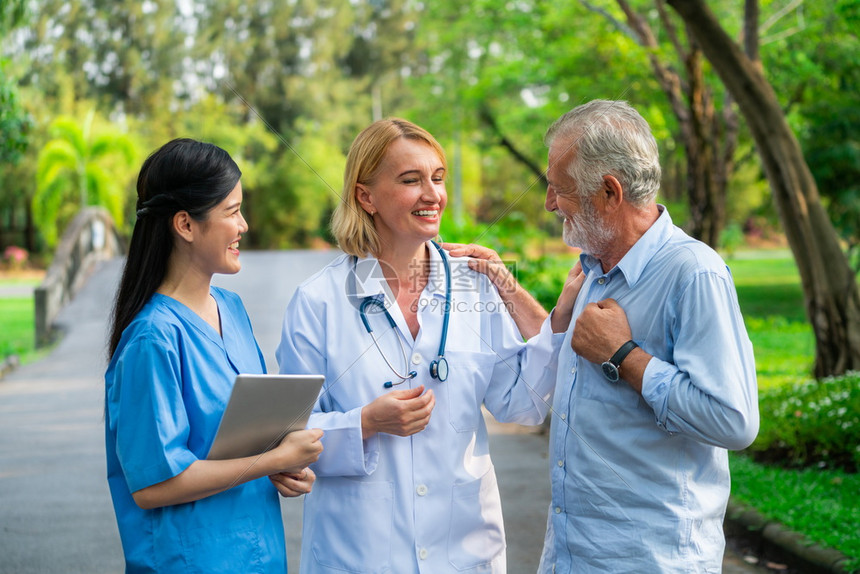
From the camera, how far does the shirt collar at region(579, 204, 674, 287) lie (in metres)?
2.33

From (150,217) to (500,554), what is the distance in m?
1.46

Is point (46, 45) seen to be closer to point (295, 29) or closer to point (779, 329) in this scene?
point (295, 29)

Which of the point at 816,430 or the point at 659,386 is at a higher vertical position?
the point at 659,386

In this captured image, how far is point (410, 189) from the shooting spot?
104 inches

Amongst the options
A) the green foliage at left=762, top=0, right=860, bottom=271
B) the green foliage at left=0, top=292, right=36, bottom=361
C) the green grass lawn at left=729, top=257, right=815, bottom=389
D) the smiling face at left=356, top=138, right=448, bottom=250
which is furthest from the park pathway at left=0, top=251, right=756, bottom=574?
the green foliage at left=762, top=0, right=860, bottom=271

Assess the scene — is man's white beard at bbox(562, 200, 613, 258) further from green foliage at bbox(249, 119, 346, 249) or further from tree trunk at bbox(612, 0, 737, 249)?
green foliage at bbox(249, 119, 346, 249)

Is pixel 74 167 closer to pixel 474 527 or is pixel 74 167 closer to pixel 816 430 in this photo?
pixel 816 430

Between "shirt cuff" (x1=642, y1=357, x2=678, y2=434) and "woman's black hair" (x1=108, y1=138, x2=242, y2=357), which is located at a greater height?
"woman's black hair" (x1=108, y1=138, x2=242, y2=357)

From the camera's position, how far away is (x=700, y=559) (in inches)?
87.8

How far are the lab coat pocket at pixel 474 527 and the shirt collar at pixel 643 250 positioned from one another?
78 cm

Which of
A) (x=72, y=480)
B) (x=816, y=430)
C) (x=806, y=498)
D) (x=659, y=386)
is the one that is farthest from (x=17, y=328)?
(x=659, y=386)

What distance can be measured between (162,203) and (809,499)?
4.76m

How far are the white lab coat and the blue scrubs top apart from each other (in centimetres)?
25

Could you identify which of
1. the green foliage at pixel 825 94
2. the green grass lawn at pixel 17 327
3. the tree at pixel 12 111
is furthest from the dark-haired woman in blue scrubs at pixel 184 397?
the green grass lawn at pixel 17 327
